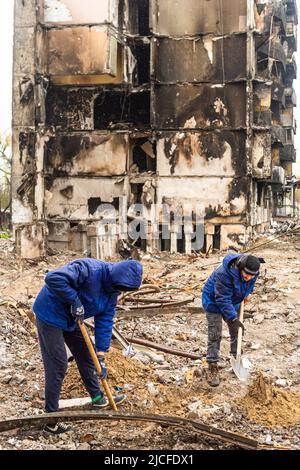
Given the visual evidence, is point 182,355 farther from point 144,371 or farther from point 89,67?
point 89,67

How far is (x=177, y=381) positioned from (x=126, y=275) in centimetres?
222

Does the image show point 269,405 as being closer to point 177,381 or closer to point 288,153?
point 177,381

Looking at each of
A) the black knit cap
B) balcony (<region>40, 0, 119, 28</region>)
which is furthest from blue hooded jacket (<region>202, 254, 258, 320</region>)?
balcony (<region>40, 0, 119, 28</region>)

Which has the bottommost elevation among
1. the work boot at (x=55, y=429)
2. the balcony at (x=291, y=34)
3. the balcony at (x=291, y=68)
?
the work boot at (x=55, y=429)

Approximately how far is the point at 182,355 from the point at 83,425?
95.1 inches

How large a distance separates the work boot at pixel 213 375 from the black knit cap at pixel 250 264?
1.24m

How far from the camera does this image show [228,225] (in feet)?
60.0

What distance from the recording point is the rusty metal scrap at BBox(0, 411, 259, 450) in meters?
4.66

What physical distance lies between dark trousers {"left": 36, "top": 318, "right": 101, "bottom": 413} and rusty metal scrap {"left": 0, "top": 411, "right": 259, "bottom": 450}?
21cm

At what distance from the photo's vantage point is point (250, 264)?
19.4 ft

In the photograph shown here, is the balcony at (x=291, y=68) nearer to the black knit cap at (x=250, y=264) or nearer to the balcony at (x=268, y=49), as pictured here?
the balcony at (x=268, y=49)

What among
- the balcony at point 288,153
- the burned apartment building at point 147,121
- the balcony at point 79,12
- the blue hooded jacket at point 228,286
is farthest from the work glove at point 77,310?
the balcony at point 288,153

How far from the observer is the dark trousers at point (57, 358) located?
16.0 feet

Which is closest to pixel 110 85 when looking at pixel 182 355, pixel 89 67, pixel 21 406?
pixel 89 67
